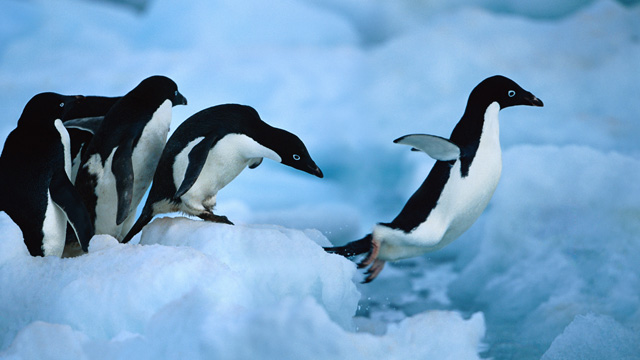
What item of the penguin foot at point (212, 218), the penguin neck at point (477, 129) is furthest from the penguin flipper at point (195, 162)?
the penguin neck at point (477, 129)

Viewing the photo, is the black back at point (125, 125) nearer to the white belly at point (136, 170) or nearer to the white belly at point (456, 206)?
the white belly at point (136, 170)

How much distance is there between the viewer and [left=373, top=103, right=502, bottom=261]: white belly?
1.76 m

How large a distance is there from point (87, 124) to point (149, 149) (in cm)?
26

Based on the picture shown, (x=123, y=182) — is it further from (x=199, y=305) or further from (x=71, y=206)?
(x=199, y=305)

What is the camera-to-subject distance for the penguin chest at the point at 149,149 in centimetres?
184

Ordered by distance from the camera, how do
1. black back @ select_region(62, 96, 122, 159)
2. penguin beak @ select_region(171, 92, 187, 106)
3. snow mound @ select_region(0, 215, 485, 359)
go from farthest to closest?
A: black back @ select_region(62, 96, 122, 159)
penguin beak @ select_region(171, 92, 187, 106)
snow mound @ select_region(0, 215, 485, 359)

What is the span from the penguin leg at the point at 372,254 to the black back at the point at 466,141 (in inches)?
2.3

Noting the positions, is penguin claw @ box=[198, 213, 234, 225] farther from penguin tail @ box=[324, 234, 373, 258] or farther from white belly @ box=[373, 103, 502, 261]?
white belly @ box=[373, 103, 502, 261]

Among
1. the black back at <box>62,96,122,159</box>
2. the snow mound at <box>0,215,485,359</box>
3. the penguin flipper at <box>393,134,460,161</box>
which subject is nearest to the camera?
the snow mound at <box>0,215,485,359</box>

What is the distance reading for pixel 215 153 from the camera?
1.76 metres

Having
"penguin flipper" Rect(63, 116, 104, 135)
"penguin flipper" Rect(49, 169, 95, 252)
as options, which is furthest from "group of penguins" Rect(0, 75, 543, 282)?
"penguin flipper" Rect(63, 116, 104, 135)

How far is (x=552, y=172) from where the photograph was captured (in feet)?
7.88

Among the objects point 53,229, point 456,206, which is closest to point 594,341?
point 456,206

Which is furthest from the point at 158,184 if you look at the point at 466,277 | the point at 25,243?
the point at 466,277
